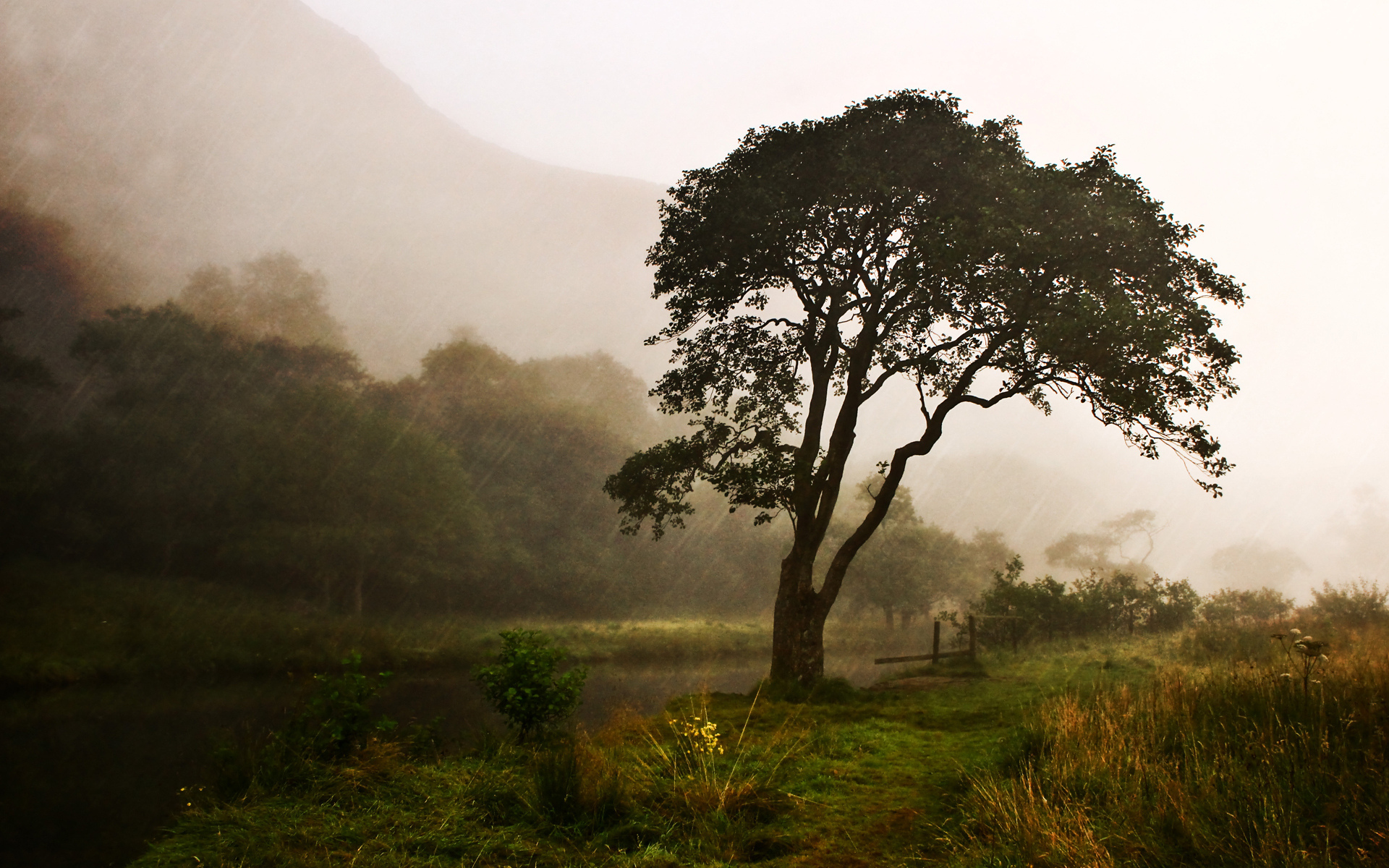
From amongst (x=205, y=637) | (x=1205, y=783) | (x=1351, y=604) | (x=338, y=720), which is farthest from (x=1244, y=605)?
(x=205, y=637)

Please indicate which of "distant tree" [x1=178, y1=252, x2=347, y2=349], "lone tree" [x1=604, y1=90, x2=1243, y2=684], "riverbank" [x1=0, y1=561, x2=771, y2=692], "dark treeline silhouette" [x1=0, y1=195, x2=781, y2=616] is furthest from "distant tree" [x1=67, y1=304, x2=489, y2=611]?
"lone tree" [x1=604, y1=90, x2=1243, y2=684]

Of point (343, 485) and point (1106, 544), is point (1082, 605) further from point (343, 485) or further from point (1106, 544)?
point (1106, 544)

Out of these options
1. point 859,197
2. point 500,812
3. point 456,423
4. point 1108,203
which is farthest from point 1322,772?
point 456,423

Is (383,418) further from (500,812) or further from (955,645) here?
(500,812)

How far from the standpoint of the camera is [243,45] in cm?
16875

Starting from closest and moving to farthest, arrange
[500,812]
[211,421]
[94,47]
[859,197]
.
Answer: [500,812] < [859,197] < [211,421] < [94,47]

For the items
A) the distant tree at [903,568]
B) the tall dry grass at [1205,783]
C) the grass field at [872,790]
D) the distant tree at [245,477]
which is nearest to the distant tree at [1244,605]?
the distant tree at [903,568]

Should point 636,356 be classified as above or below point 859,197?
above

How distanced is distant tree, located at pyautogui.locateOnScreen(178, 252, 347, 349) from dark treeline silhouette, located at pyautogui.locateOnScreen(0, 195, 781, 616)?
1.85 meters

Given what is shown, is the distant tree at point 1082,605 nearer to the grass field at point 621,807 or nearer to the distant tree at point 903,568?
the distant tree at point 903,568

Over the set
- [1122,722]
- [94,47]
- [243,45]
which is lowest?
[1122,722]

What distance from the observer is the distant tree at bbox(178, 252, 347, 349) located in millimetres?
53172

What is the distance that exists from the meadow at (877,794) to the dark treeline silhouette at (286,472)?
1097 inches

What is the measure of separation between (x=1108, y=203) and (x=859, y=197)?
14.8 feet
